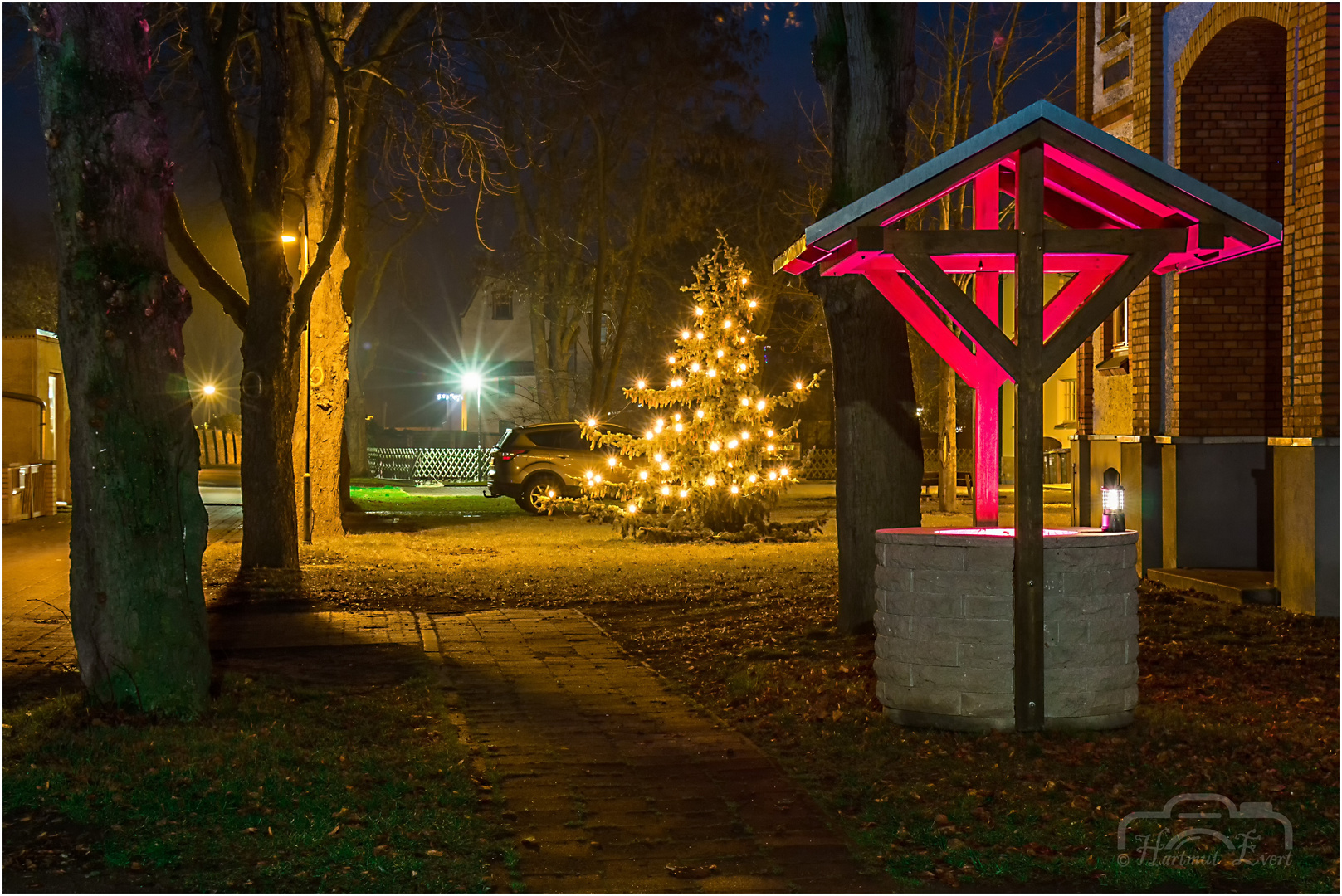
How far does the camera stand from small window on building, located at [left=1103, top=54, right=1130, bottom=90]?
54.9 ft

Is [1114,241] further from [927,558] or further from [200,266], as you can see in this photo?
[200,266]

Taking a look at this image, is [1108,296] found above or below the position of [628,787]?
above

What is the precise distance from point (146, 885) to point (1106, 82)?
15.7 m

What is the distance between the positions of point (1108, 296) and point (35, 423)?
2452 cm

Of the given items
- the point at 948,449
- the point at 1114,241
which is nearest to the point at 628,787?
the point at 1114,241

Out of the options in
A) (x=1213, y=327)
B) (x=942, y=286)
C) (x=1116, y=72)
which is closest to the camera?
(x=942, y=286)

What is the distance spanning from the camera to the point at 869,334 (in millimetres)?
10508

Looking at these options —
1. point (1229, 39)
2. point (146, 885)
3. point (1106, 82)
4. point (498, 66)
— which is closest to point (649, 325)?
point (498, 66)

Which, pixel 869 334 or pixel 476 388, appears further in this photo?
pixel 476 388

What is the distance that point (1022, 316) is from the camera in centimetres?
758

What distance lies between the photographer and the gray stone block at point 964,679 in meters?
7.38

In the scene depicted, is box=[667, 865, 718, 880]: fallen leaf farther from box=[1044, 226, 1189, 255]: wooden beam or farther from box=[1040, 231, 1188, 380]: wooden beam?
box=[1044, 226, 1189, 255]: wooden beam

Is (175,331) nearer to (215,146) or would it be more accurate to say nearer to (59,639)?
(59,639)

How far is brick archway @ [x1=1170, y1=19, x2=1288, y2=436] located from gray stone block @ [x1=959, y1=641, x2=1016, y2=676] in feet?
26.4
